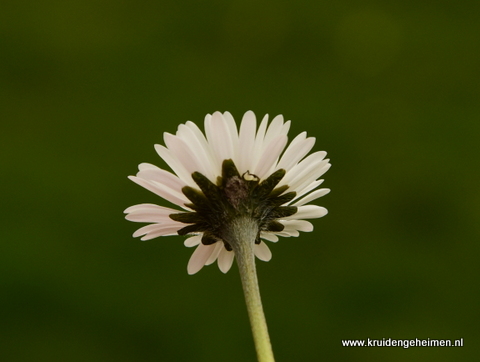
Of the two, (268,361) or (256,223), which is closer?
(268,361)

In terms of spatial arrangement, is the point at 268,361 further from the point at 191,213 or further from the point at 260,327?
the point at 191,213

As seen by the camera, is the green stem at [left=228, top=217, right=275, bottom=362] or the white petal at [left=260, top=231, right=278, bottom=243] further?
the white petal at [left=260, top=231, right=278, bottom=243]

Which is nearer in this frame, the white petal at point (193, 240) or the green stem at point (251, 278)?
the green stem at point (251, 278)

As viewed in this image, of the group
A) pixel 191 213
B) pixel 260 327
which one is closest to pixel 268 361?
pixel 260 327

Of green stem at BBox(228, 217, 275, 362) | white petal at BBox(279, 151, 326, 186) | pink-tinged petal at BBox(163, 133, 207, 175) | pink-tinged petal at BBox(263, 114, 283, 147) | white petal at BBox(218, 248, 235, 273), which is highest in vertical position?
pink-tinged petal at BBox(263, 114, 283, 147)
